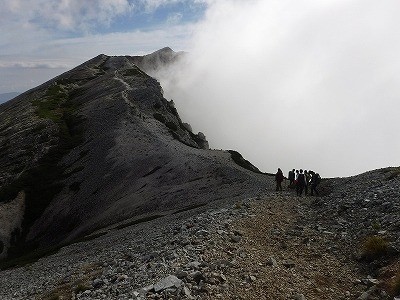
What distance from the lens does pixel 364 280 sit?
69.6ft

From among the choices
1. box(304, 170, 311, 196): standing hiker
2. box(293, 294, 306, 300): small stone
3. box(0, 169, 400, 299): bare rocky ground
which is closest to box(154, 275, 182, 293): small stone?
box(0, 169, 400, 299): bare rocky ground

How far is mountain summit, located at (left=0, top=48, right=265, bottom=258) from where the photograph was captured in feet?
209

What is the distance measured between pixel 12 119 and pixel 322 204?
129 metres

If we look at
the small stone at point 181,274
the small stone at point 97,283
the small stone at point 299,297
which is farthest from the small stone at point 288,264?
the small stone at point 97,283

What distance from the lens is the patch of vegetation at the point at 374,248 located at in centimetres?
2334

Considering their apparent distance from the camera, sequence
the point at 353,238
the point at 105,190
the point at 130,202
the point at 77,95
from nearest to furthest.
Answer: the point at 353,238 < the point at 130,202 < the point at 105,190 < the point at 77,95

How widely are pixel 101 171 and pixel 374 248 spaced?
67.6m

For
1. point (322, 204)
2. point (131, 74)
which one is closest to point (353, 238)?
point (322, 204)

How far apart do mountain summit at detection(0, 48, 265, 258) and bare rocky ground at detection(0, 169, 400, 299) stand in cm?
1937

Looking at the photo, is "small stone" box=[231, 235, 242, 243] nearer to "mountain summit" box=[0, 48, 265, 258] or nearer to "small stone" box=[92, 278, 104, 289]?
"small stone" box=[92, 278, 104, 289]

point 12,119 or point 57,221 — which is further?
point 12,119

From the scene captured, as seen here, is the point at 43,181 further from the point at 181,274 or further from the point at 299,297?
the point at 299,297

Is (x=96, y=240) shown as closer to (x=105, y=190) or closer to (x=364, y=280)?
(x=105, y=190)

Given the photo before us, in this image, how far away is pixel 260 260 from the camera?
920 inches
